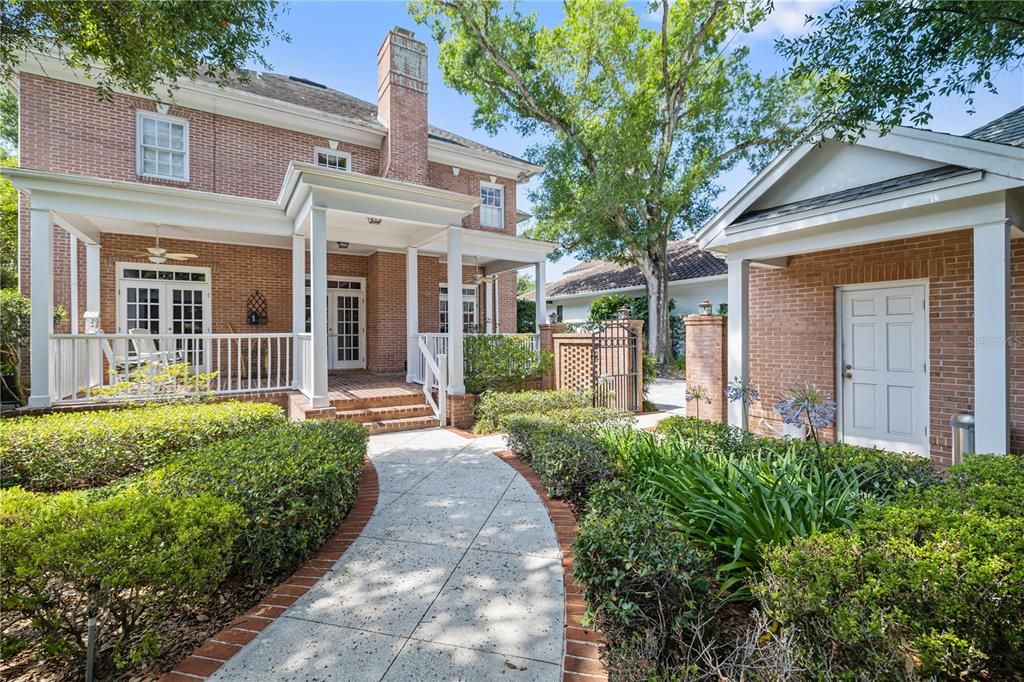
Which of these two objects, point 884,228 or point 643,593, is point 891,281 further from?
point 643,593

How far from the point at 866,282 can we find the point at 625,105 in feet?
42.1

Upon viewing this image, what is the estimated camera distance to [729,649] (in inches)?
92.6

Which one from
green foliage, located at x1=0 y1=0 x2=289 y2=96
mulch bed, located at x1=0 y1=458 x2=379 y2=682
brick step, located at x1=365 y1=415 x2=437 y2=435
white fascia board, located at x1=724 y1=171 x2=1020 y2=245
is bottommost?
mulch bed, located at x1=0 y1=458 x2=379 y2=682

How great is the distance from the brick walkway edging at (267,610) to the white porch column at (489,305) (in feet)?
34.3

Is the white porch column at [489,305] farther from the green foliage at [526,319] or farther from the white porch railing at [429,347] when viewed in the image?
the green foliage at [526,319]

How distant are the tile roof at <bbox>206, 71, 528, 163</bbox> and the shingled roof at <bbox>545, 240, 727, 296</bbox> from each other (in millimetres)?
8953

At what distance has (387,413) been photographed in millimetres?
8375

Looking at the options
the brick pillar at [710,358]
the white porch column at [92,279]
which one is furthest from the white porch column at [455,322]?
the white porch column at [92,279]

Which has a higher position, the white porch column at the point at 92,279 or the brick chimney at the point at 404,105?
the brick chimney at the point at 404,105

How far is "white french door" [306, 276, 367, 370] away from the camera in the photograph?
41.8ft

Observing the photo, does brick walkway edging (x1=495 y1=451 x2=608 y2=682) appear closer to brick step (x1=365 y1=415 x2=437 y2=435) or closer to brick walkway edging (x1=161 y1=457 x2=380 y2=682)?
brick walkway edging (x1=161 y1=457 x2=380 y2=682)

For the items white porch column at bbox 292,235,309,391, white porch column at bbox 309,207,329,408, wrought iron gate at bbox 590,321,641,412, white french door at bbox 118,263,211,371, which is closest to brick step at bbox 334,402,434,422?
white porch column at bbox 309,207,329,408

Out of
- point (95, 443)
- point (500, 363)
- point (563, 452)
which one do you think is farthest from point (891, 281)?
point (95, 443)

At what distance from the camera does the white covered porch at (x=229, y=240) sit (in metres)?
7.23
